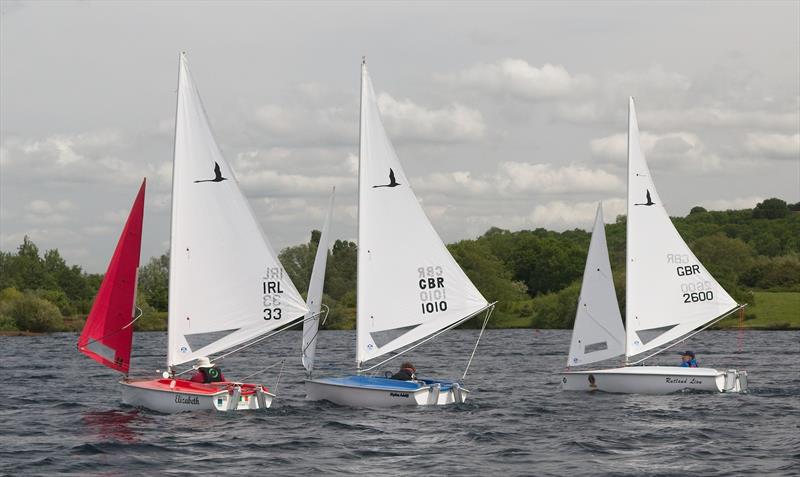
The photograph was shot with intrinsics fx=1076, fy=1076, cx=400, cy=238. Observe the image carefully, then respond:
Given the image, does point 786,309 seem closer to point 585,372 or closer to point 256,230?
point 585,372

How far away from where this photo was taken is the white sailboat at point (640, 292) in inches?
1667

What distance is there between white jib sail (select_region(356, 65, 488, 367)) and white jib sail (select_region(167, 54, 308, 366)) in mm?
2553

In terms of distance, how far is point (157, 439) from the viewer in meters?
30.5

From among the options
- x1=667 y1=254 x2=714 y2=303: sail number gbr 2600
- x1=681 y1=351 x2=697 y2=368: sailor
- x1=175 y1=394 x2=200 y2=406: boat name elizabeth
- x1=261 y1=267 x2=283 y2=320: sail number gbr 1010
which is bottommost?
x1=175 y1=394 x2=200 y2=406: boat name elizabeth

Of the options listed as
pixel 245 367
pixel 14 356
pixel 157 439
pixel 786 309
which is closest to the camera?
pixel 157 439

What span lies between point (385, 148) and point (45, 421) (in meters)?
14.7

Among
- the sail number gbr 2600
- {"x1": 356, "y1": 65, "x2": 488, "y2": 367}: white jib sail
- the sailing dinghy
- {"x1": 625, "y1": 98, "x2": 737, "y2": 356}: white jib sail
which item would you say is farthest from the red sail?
the sail number gbr 2600

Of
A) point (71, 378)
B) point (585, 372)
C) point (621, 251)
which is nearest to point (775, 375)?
point (585, 372)

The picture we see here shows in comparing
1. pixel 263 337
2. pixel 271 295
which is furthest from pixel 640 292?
pixel 263 337

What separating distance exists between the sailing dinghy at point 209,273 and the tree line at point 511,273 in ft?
215

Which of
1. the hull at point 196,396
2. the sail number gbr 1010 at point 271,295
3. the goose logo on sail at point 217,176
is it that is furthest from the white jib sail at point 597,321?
the goose logo on sail at point 217,176

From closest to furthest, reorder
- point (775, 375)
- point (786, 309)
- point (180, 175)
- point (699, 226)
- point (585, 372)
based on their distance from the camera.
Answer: point (180, 175) < point (585, 372) < point (775, 375) < point (786, 309) < point (699, 226)

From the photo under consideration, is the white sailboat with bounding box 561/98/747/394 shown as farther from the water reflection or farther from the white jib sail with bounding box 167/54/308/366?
the water reflection

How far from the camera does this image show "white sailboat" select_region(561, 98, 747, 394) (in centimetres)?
4234
